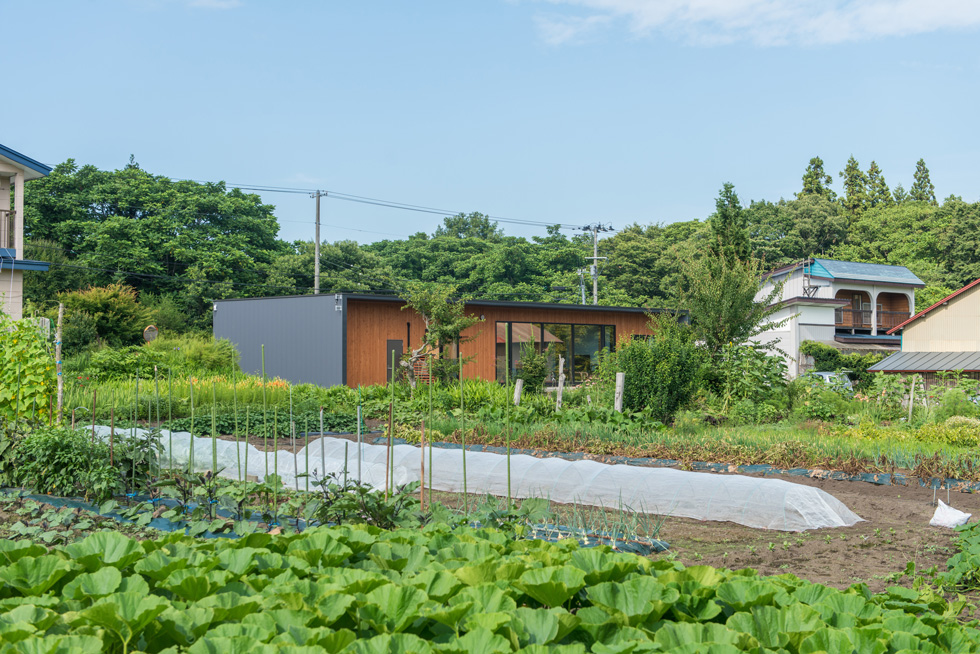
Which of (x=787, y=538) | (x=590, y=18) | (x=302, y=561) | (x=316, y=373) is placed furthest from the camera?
(x=316, y=373)

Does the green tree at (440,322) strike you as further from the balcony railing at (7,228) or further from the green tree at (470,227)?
the green tree at (470,227)

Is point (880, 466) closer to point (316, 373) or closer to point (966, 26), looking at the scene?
point (966, 26)

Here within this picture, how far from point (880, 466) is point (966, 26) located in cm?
1142

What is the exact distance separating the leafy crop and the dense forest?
23993 mm

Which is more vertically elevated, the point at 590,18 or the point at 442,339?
the point at 590,18

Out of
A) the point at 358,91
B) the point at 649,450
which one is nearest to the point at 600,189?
the point at 358,91

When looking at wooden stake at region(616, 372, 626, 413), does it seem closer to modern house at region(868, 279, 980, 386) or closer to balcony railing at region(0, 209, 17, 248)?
modern house at region(868, 279, 980, 386)

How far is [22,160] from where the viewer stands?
1778cm

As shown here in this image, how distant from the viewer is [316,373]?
18.3m

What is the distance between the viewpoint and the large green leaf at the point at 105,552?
2.24 m

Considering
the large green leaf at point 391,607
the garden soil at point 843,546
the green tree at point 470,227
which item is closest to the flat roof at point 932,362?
the garden soil at point 843,546

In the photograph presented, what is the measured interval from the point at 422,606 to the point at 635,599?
1.72 ft

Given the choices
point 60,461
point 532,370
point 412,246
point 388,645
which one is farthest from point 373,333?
point 412,246

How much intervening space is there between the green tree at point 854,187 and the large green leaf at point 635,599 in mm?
53776
